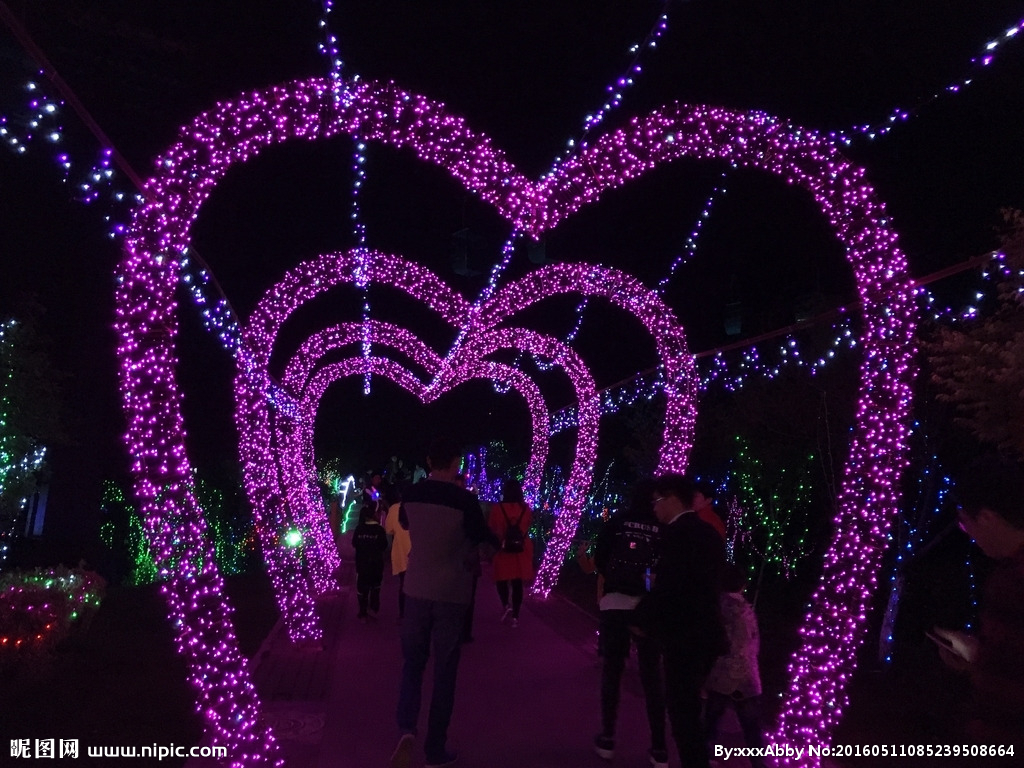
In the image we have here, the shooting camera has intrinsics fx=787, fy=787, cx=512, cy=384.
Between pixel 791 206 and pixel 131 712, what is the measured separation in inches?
411

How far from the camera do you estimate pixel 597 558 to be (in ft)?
17.4

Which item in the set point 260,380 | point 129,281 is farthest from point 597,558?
point 260,380

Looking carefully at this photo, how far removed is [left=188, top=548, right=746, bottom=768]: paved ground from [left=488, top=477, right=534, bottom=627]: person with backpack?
580 millimetres

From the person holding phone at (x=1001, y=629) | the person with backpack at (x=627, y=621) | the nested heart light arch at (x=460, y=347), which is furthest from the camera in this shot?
the nested heart light arch at (x=460, y=347)

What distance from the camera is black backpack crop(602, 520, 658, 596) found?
16.0ft

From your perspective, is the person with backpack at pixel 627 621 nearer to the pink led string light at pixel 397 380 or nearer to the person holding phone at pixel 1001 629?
the person holding phone at pixel 1001 629

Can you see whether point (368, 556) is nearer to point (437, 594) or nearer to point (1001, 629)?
point (437, 594)

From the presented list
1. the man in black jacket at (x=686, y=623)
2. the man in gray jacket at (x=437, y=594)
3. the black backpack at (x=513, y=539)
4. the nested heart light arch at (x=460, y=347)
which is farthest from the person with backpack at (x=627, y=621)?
the black backpack at (x=513, y=539)

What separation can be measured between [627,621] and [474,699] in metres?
1.93

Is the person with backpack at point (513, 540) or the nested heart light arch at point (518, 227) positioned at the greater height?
A: the nested heart light arch at point (518, 227)

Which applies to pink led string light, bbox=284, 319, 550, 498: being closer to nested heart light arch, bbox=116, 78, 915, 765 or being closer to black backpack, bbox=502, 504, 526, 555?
black backpack, bbox=502, 504, 526, 555

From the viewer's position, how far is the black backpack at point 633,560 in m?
4.89

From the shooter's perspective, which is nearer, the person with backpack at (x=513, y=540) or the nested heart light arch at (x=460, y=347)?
the nested heart light arch at (x=460, y=347)

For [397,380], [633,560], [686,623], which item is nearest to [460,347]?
[397,380]
